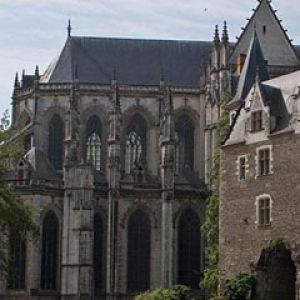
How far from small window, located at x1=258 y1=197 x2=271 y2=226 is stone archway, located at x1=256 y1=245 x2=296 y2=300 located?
1.50 meters

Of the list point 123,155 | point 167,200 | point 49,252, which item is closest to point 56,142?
point 123,155

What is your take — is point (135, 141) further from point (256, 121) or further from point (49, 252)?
point (256, 121)

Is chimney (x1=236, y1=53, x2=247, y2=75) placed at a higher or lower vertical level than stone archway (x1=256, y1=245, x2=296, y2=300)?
higher

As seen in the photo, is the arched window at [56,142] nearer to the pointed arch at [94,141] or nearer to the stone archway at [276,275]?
the pointed arch at [94,141]

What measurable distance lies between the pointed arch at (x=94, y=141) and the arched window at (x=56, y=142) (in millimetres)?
2097

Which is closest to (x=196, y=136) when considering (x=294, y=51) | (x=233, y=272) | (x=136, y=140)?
(x=136, y=140)

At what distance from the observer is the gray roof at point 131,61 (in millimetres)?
79750

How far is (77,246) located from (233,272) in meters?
20.9

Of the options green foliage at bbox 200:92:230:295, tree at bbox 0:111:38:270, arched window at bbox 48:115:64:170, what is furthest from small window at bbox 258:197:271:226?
arched window at bbox 48:115:64:170

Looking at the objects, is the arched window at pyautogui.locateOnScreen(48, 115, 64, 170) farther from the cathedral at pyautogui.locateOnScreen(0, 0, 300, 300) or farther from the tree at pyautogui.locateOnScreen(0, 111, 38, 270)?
the tree at pyautogui.locateOnScreen(0, 111, 38, 270)

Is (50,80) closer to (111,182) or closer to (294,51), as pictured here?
(111,182)

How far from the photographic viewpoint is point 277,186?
4659cm

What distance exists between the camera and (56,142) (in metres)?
77.9

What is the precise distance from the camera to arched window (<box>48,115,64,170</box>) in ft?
254
